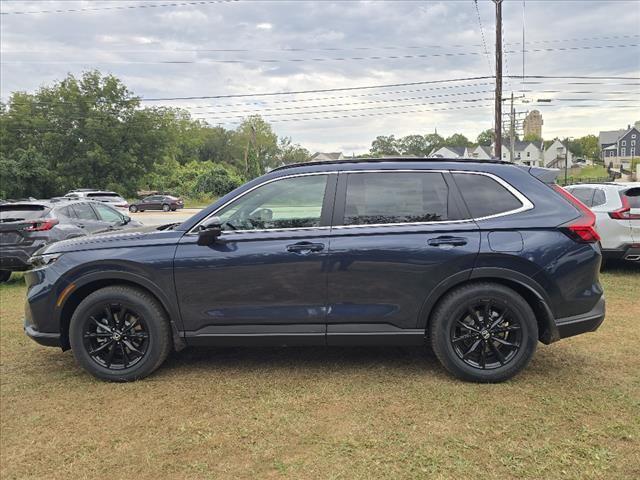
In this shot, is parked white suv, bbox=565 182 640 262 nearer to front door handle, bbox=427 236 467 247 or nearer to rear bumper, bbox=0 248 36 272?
front door handle, bbox=427 236 467 247

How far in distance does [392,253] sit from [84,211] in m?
7.80

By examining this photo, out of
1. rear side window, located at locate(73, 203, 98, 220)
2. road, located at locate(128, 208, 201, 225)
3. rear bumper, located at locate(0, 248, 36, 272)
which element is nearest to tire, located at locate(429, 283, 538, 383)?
rear bumper, located at locate(0, 248, 36, 272)

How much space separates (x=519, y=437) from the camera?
9.64 feet

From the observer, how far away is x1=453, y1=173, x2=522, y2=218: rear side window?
12.3 ft

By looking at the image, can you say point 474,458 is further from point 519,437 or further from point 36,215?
point 36,215

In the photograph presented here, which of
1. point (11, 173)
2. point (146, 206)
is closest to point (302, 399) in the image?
point (146, 206)

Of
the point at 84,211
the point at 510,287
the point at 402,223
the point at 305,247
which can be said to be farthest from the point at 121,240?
the point at 84,211

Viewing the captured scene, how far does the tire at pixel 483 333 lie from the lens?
11.9 feet

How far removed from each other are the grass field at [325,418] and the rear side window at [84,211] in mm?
5243

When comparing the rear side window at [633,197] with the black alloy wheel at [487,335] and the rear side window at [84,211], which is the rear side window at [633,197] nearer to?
the black alloy wheel at [487,335]

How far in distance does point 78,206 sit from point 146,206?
28679mm

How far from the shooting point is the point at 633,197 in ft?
24.8

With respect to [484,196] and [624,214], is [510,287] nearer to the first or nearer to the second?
[484,196]

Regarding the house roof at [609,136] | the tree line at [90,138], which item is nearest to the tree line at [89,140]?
the tree line at [90,138]
